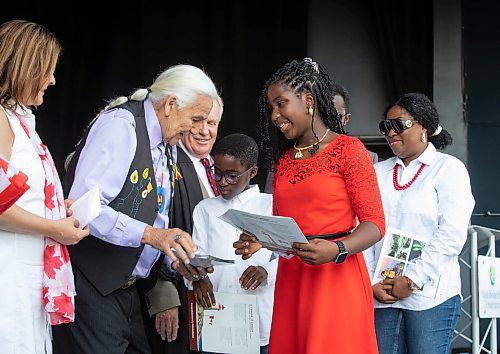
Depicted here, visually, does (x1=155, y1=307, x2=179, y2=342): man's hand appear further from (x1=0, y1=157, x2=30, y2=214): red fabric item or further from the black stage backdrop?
the black stage backdrop

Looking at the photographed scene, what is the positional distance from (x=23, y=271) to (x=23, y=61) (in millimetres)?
697

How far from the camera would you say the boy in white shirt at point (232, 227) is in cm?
363

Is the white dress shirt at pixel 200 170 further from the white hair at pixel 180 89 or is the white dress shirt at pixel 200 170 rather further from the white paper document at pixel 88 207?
the white paper document at pixel 88 207

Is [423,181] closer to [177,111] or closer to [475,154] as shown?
[177,111]

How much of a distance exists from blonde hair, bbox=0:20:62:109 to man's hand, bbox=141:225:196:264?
0.69 meters

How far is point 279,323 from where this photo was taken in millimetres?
2904

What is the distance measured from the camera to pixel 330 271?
283 cm

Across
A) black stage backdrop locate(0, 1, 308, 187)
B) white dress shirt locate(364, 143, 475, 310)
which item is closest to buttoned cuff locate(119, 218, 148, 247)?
white dress shirt locate(364, 143, 475, 310)

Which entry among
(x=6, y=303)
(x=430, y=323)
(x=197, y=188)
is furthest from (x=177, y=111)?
(x=430, y=323)

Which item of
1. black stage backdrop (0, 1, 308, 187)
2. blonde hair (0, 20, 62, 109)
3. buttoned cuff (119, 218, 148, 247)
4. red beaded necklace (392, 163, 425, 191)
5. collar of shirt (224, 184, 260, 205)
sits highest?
black stage backdrop (0, 1, 308, 187)

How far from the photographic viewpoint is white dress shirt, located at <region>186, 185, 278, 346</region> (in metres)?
3.63

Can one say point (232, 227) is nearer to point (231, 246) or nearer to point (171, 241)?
point (231, 246)

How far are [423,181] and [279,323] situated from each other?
4.20 ft

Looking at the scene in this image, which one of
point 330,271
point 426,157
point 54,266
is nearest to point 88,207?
point 54,266
